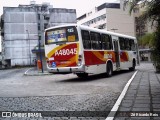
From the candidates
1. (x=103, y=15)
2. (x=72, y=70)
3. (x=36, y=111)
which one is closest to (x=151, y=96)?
(x=36, y=111)

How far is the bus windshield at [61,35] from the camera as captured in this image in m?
14.5

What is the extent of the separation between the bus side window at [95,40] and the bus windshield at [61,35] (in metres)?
1.38

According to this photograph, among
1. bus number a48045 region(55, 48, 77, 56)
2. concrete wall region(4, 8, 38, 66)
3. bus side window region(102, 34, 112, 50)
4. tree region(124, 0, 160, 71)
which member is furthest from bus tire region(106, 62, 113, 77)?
concrete wall region(4, 8, 38, 66)

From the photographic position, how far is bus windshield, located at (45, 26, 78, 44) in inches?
570

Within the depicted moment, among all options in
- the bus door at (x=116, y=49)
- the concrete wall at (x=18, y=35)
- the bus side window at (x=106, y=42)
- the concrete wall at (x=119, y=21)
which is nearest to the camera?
the bus side window at (x=106, y=42)

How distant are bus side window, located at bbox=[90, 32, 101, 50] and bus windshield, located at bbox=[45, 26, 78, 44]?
1381mm

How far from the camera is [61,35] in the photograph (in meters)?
15.0

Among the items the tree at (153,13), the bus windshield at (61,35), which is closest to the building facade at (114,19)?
the bus windshield at (61,35)

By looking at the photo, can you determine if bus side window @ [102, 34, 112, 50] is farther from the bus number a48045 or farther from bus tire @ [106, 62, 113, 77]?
the bus number a48045

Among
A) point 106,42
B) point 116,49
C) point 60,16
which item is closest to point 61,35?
point 106,42

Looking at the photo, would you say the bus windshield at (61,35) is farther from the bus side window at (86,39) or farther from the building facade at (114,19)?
the building facade at (114,19)

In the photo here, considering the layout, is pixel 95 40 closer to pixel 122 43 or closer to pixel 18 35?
pixel 122 43

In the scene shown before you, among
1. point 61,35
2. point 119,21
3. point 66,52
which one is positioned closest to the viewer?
point 66,52

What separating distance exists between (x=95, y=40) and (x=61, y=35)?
6.84 feet
